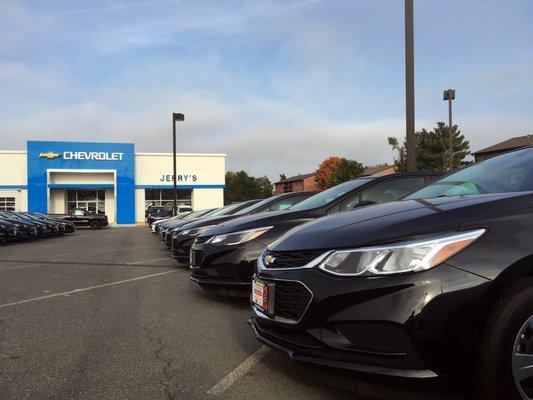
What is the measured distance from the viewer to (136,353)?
4242 millimetres

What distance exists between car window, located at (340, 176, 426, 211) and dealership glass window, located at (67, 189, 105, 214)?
141ft

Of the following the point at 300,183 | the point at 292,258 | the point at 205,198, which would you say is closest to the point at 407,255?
the point at 292,258

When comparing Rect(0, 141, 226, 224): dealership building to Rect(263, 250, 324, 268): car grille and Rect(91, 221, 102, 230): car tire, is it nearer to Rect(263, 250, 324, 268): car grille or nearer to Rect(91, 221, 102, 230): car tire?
Rect(91, 221, 102, 230): car tire

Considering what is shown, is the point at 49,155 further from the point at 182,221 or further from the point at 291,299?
the point at 291,299

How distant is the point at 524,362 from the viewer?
2.51m

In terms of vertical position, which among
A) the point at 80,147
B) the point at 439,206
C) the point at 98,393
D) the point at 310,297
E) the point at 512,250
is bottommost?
the point at 98,393

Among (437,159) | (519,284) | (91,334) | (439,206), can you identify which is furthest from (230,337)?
(437,159)

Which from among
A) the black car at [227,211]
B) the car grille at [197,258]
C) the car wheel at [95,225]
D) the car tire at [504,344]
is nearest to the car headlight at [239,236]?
the car grille at [197,258]

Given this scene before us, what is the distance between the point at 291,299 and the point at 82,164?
44476mm

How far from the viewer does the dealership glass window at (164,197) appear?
4622cm

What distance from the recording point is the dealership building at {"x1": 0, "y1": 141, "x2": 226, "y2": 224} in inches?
1689

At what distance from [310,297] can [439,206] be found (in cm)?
100

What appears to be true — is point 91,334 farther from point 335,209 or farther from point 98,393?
point 335,209

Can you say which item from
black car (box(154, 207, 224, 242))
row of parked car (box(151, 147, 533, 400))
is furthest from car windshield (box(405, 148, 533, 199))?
black car (box(154, 207, 224, 242))
